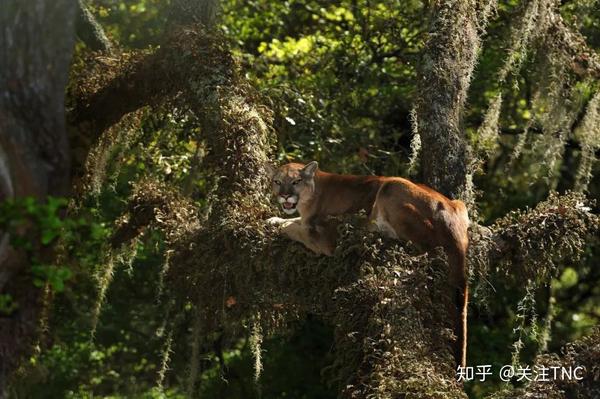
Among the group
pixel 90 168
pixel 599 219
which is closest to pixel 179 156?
pixel 90 168

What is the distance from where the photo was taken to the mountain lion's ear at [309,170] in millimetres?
8836

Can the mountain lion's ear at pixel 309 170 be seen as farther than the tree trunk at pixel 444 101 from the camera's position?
Yes

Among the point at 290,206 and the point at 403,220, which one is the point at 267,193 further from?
the point at 403,220

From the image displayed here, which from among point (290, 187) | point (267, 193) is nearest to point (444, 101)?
point (290, 187)

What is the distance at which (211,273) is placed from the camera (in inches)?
297

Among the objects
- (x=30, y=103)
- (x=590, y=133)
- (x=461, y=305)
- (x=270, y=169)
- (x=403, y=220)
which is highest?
(x=590, y=133)

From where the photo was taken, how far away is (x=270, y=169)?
8.29 metres

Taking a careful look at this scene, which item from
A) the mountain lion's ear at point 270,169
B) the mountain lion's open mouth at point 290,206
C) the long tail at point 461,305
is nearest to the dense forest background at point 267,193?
the mountain lion's ear at point 270,169

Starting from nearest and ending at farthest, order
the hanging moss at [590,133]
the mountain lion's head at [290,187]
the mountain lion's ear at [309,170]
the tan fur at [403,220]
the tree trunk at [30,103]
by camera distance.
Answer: the tree trunk at [30,103], the tan fur at [403,220], the mountain lion's head at [290,187], the mountain lion's ear at [309,170], the hanging moss at [590,133]

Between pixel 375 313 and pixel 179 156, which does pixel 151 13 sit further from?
pixel 375 313

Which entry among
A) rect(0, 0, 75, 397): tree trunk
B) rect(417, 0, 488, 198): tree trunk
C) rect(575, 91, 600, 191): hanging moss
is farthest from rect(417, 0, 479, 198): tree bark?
rect(0, 0, 75, 397): tree trunk

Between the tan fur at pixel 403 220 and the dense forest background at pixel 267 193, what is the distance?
0.56 ft

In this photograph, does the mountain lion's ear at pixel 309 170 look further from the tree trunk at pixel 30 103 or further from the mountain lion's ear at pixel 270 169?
the tree trunk at pixel 30 103

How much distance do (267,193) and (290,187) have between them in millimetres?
384
